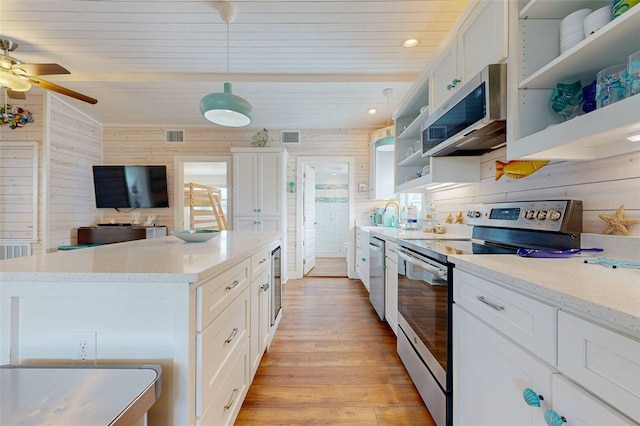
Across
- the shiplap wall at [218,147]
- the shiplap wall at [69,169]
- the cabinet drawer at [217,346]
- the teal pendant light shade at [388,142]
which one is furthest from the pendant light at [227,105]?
the shiplap wall at [69,169]

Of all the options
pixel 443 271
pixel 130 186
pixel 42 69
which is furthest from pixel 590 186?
pixel 130 186

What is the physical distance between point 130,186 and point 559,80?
206 inches

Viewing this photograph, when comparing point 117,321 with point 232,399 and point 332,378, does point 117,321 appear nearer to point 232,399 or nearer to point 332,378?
point 232,399

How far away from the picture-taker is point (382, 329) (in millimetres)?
2457

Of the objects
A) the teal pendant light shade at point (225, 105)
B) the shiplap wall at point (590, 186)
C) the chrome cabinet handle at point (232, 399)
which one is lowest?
the chrome cabinet handle at point (232, 399)

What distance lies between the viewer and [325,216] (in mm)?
7164

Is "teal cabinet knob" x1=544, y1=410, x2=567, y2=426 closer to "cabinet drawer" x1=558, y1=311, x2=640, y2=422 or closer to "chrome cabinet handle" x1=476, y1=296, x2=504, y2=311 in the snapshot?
"cabinet drawer" x1=558, y1=311, x2=640, y2=422

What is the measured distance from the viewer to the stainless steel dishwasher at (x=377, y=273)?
8.00 feet

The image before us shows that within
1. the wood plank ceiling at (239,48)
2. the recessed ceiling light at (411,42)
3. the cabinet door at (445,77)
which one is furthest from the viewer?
the recessed ceiling light at (411,42)

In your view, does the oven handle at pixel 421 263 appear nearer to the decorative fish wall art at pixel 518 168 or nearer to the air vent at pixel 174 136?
the decorative fish wall art at pixel 518 168

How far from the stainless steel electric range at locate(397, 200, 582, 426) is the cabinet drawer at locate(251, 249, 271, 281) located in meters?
0.99

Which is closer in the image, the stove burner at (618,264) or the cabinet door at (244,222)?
the stove burner at (618,264)

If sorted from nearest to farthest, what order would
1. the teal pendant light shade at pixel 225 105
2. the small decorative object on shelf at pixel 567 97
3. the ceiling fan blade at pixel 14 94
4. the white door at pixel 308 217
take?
1. the small decorative object on shelf at pixel 567 97
2. the teal pendant light shade at pixel 225 105
3. the ceiling fan blade at pixel 14 94
4. the white door at pixel 308 217

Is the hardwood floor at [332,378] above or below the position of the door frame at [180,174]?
below
